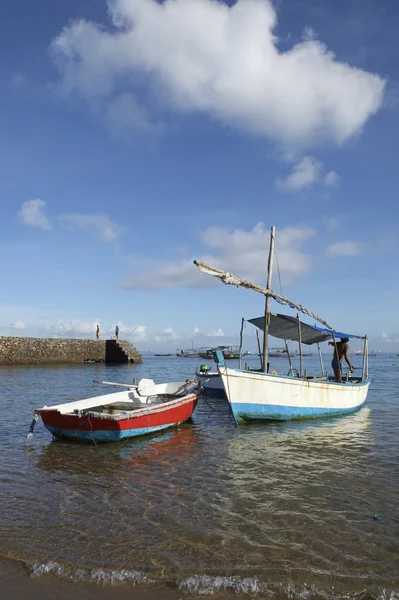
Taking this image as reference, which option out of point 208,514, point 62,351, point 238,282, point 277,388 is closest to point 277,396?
point 277,388

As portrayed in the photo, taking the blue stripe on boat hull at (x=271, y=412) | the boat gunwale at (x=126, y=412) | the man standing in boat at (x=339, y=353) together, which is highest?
the man standing in boat at (x=339, y=353)

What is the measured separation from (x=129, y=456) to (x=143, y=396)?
5252 mm

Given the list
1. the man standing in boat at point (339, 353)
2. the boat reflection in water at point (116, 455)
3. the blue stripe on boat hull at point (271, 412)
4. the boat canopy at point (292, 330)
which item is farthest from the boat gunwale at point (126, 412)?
the man standing in boat at point (339, 353)

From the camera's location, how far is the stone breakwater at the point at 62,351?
45.2 metres

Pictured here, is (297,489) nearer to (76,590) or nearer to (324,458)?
(324,458)

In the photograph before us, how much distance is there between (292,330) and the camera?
19344 mm

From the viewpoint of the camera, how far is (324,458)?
1091 cm

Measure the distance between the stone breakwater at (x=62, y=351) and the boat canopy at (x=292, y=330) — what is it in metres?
34.6

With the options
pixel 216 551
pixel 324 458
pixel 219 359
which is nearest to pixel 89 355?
pixel 219 359

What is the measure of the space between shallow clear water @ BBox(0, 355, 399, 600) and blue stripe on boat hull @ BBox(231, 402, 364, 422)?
4.58ft

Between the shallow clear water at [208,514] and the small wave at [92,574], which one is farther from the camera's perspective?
the shallow clear water at [208,514]

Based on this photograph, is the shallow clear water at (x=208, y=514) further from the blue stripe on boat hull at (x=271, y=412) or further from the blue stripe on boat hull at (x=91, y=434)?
the blue stripe on boat hull at (x=271, y=412)

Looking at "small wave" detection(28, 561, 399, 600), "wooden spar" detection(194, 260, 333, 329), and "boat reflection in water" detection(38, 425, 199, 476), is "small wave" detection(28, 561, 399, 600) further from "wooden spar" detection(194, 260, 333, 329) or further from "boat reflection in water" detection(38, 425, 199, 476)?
"wooden spar" detection(194, 260, 333, 329)

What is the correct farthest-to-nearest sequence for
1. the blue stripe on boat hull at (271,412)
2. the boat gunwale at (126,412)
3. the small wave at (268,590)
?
1. the blue stripe on boat hull at (271,412)
2. the boat gunwale at (126,412)
3. the small wave at (268,590)
